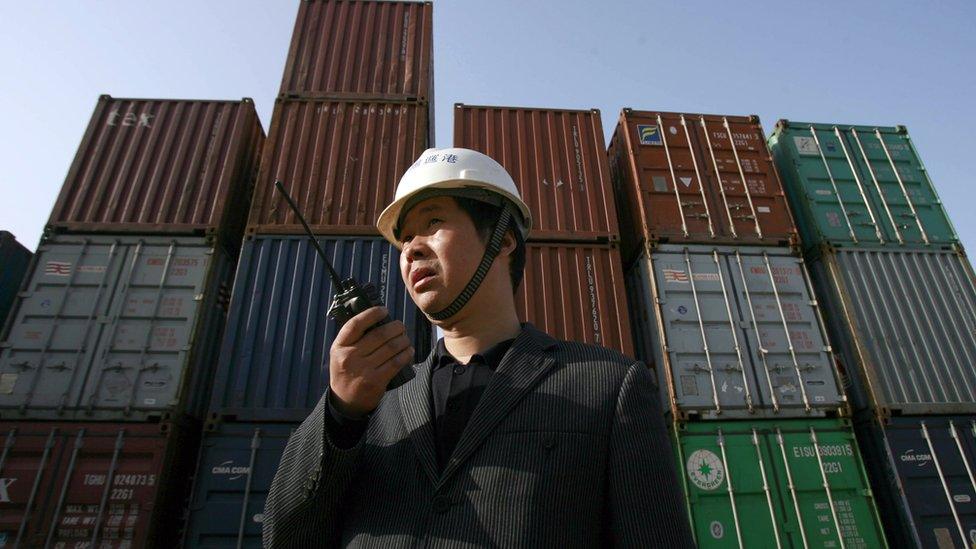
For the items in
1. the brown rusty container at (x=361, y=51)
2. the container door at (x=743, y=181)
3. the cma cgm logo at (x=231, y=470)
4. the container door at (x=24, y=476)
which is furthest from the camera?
the brown rusty container at (x=361, y=51)

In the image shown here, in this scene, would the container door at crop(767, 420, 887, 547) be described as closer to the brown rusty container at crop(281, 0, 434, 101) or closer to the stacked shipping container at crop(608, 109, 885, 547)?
the stacked shipping container at crop(608, 109, 885, 547)

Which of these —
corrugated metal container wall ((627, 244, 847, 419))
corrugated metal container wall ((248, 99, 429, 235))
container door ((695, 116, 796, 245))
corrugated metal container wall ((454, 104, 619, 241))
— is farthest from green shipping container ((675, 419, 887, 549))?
corrugated metal container wall ((248, 99, 429, 235))

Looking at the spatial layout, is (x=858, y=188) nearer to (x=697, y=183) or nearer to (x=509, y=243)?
(x=697, y=183)

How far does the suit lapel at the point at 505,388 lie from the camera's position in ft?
5.17

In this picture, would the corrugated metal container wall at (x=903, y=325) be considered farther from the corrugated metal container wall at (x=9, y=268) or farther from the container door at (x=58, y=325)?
the corrugated metal container wall at (x=9, y=268)

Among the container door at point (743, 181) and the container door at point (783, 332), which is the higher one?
the container door at point (743, 181)

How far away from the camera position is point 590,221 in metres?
8.78

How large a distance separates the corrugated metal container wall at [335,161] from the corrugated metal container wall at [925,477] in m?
7.78

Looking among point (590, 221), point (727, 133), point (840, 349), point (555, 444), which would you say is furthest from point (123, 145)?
point (840, 349)

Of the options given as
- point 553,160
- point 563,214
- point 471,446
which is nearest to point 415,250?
point 471,446

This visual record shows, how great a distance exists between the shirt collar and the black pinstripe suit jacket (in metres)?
0.12

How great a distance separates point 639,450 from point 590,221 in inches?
294

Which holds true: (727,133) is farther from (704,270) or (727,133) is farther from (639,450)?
(639,450)

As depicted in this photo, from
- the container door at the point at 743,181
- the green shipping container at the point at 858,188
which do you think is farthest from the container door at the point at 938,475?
the container door at the point at 743,181
